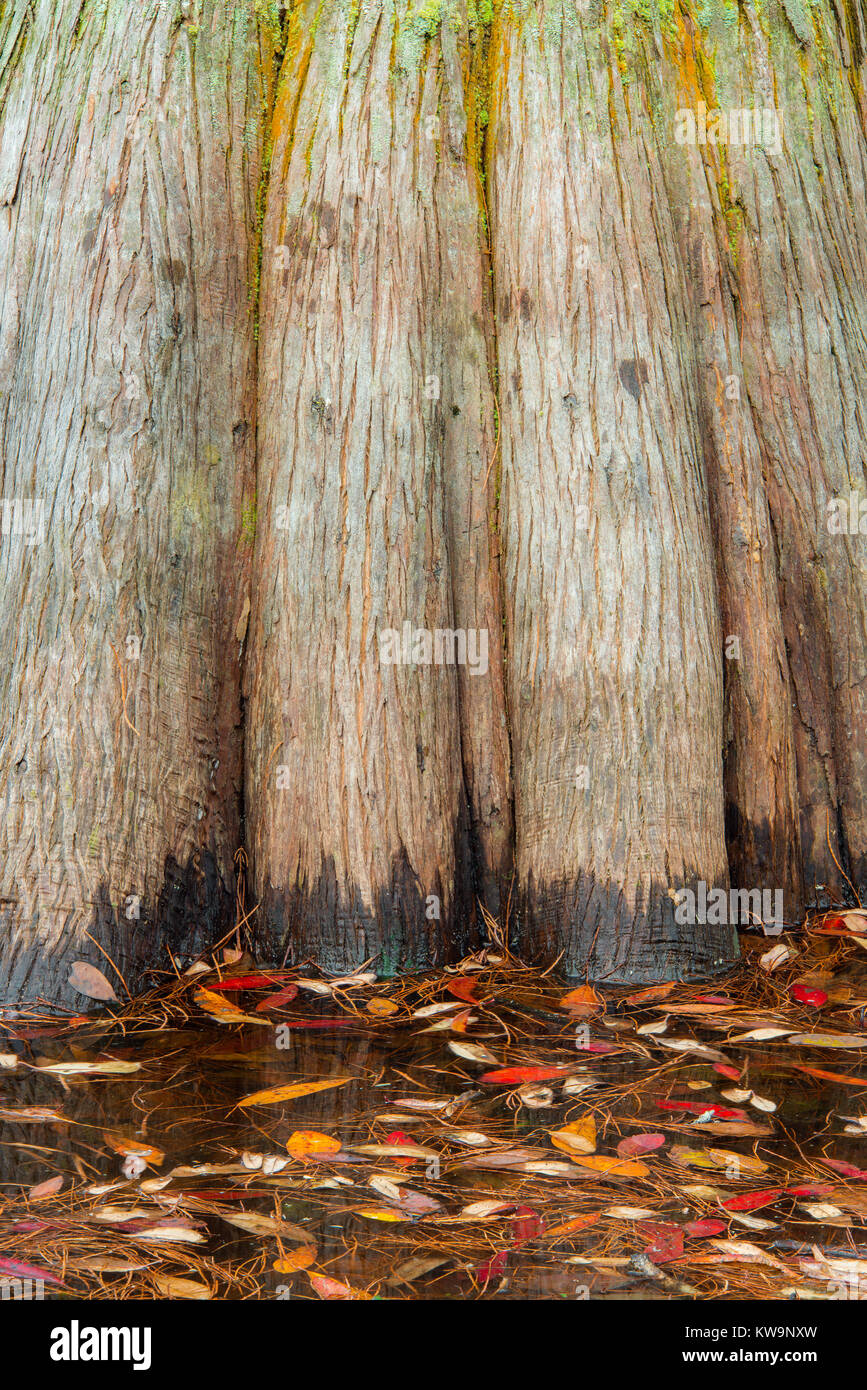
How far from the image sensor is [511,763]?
3248 millimetres

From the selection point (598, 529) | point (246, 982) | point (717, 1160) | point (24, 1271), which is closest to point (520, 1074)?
point (717, 1160)

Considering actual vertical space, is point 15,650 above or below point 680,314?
below

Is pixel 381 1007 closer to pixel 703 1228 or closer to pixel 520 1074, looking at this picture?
pixel 520 1074

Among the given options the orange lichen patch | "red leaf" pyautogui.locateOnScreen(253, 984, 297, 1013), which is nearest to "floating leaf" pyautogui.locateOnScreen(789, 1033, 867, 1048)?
"red leaf" pyautogui.locateOnScreen(253, 984, 297, 1013)

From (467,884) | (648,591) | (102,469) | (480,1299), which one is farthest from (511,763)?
(480,1299)

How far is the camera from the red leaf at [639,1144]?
2.20m

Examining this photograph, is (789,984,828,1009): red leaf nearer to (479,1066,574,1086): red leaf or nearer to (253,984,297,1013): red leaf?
(479,1066,574,1086): red leaf

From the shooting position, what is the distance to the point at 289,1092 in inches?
96.5

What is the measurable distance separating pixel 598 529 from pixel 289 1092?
1701 mm

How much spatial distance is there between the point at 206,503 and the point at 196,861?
103cm

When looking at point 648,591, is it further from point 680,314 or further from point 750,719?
point 680,314

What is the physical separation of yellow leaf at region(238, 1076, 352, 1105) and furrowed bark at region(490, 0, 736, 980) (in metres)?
0.82

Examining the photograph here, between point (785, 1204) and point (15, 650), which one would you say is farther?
point (15, 650)

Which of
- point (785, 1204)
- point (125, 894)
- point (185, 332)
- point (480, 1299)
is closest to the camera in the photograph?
point (480, 1299)
